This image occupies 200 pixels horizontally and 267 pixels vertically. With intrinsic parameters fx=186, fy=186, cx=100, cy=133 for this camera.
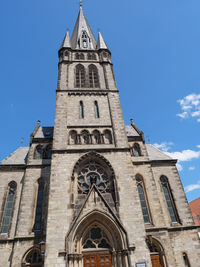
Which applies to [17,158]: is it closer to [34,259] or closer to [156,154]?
[34,259]

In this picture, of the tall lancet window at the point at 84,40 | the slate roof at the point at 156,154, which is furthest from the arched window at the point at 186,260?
the tall lancet window at the point at 84,40

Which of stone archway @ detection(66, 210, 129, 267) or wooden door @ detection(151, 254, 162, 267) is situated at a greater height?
stone archway @ detection(66, 210, 129, 267)

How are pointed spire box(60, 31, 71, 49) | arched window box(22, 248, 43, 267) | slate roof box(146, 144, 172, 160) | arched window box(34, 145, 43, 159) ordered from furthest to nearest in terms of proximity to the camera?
pointed spire box(60, 31, 71, 49) → slate roof box(146, 144, 172, 160) → arched window box(34, 145, 43, 159) → arched window box(22, 248, 43, 267)

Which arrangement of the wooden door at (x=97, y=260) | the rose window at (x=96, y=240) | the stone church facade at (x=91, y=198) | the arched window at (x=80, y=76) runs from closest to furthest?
the wooden door at (x=97, y=260) < the stone church facade at (x=91, y=198) < the rose window at (x=96, y=240) < the arched window at (x=80, y=76)

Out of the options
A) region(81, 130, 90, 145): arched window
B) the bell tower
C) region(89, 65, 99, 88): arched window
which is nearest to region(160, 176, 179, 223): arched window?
the bell tower

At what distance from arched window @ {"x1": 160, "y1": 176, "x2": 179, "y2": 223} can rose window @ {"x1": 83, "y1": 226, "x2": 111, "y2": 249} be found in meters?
6.39

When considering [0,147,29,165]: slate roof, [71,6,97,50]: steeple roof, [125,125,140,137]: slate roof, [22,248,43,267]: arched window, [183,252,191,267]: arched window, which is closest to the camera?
[22,248,43,267]: arched window

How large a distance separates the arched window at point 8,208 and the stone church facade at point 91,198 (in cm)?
7

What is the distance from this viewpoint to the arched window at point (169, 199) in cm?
1557

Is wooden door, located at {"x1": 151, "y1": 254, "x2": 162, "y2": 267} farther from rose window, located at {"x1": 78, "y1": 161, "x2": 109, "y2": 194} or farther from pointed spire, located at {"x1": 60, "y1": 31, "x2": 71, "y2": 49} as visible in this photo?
pointed spire, located at {"x1": 60, "y1": 31, "x2": 71, "y2": 49}

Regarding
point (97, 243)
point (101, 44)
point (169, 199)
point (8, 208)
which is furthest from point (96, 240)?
point (101, 44)

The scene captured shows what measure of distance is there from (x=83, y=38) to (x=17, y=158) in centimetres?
2058

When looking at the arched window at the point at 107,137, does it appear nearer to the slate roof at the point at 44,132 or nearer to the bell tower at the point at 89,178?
the bell tower at the point at 89,178

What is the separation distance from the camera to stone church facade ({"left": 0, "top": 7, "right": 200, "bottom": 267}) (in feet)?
38.8
